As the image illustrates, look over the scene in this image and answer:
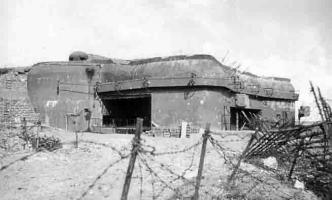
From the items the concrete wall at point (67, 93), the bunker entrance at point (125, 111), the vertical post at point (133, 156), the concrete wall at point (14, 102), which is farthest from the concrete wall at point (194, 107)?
the vertical post at point (133, 156)

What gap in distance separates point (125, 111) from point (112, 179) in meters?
17.5

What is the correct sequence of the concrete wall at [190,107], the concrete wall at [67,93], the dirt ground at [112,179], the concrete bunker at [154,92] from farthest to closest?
the concrete wall at [67,93], the concrete bunker at [154,92], the concrete wall at [190,107], the dirt ground at [112,179]

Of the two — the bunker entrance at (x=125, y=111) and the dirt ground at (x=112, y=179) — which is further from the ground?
the bunker entrance at (x=125, y=111)

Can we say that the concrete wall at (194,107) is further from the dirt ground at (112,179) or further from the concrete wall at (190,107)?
the dirt ground at (112,179)

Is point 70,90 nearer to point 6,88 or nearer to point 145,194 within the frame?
point 6,88

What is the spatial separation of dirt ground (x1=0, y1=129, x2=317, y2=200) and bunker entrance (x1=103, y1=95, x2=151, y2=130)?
11.9 m

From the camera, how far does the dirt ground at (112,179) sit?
24.9 ft

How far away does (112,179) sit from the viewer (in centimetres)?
864

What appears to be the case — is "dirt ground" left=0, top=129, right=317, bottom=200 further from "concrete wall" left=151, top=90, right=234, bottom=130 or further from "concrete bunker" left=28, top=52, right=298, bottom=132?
"concrete bunker" left=28, top=52, right=298, bottom=132

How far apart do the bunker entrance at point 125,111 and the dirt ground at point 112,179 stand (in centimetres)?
1188

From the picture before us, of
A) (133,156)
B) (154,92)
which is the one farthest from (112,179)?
(154,92)

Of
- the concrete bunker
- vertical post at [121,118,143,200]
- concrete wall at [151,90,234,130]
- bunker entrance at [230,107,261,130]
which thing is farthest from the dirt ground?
bunker entrance at [230,107,261,130]

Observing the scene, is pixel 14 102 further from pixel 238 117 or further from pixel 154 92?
pixel 238 117

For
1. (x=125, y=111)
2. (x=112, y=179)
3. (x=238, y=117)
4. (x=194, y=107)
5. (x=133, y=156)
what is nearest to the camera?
(x=133, y=156)
